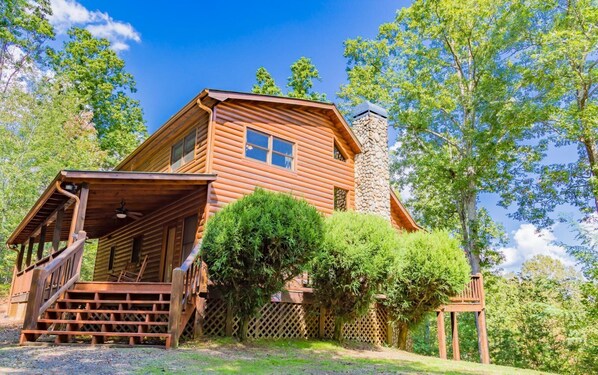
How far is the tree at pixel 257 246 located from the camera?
7801 mm

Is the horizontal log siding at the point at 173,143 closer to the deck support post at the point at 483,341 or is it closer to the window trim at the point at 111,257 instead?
the window trim at the point at 111,257

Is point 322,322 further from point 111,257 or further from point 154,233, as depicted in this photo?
point 111,257

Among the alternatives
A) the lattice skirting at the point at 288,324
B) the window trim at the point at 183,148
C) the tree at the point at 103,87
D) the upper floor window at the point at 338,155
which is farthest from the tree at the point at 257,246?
the tree at the point at 103,87

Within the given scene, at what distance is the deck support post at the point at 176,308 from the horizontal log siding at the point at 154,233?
3.12 metres

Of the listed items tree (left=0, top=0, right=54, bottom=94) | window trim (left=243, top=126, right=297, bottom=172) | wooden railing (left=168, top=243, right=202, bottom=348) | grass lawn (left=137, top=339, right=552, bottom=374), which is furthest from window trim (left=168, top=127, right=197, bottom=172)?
tree (left=0, top=0, right=54, bottom=94)

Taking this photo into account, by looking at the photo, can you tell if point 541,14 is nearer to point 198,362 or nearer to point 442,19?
point 442,19

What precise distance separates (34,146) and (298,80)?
17061 millimetres

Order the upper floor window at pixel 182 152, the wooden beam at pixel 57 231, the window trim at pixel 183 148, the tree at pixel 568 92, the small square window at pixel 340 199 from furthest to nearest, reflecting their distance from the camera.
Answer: the tree at pixel 568 92
the small square window at pixel 340 199
the upper floor window at pixel 182 152
the window trim at pixel 183 148
the wooden beam at pixel 57 231

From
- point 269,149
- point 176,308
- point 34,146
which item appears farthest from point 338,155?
point 34,146

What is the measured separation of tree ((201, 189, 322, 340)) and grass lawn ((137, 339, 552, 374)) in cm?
93

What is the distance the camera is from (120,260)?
1577 cm

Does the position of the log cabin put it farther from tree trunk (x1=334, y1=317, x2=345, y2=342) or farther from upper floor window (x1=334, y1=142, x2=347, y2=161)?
tree trunk (x1=334, y1=317, x2=345, y2=342)

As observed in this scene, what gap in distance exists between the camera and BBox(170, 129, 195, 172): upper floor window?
12.4 m

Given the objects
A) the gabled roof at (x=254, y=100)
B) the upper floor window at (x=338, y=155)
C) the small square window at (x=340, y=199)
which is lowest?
the small square window at (x=340, y=199)
